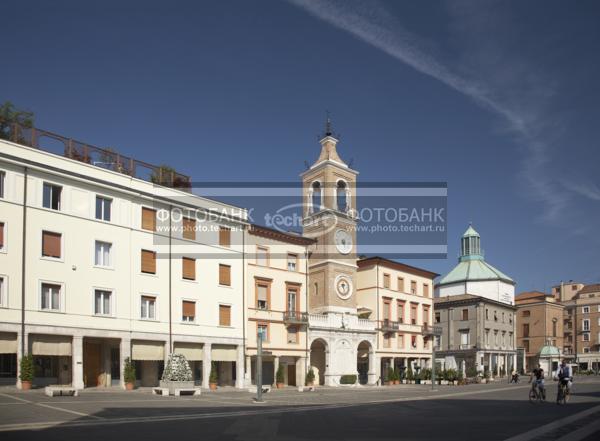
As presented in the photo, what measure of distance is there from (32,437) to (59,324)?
64.0ft

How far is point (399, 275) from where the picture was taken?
64.8 m

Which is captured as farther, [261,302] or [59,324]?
[261,302]

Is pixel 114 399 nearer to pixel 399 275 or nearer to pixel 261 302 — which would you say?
pixel 261 302

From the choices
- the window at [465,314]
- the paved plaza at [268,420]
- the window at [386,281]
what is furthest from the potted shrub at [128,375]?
the window at [465,314]

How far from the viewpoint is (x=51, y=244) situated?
34438 millimetres

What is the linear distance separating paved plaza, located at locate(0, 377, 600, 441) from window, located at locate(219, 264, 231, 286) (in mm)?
15714

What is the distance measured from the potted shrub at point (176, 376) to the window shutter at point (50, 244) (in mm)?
8858

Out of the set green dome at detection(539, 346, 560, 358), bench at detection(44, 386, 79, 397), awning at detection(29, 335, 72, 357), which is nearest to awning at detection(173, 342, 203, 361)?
awning at detection(29, 335, 72, 357)

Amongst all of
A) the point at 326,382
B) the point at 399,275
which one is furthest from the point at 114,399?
the point at 399,275

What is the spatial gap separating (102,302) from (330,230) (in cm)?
2379

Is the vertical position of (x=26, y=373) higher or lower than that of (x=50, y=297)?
lower

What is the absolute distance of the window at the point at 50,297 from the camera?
33734mm

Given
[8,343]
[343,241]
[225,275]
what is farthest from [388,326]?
[8,343]

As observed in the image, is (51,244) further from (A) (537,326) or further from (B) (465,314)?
(A) (537,326)
